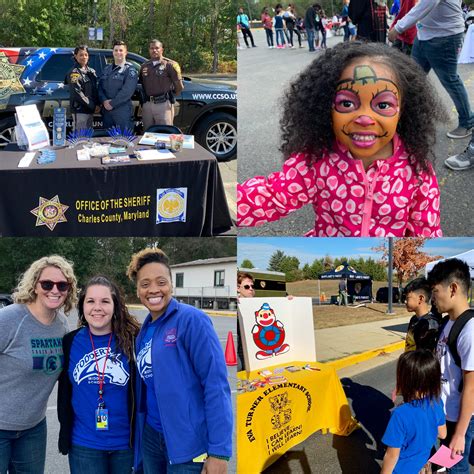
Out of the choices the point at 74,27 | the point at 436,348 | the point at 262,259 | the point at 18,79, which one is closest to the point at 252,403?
the point at 262,259

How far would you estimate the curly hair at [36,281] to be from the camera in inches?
86.3

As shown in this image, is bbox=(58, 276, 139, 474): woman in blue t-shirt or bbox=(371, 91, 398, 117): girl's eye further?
bbox=(58, 276, 139, 474): woman in blue t-shirt

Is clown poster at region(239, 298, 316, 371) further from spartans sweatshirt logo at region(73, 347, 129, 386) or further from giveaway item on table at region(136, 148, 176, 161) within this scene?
giveaway item on table at region(136, 148, 176, 161)

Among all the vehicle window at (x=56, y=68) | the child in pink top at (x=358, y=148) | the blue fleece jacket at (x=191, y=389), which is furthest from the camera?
the vehicle window at (x=56, y=68)

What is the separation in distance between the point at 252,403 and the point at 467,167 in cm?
154

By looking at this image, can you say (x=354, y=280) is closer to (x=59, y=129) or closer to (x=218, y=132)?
(x=59, y=129)

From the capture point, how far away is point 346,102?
1.97 meters

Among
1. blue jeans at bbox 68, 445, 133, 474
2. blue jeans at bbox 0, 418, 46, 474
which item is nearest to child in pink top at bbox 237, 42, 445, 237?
blue jeans at bbox 68, 445, 133, 474

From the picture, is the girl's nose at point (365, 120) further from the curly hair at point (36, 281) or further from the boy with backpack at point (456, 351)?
the curly hair at point (36, 281)

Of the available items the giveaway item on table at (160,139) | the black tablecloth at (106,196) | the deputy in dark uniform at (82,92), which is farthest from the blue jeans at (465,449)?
the deputy in dark uniform at (82,92)

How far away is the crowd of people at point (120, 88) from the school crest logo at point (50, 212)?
77.1 inches

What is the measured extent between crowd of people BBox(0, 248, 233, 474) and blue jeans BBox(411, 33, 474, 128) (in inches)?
56.4

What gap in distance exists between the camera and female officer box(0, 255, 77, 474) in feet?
6.94

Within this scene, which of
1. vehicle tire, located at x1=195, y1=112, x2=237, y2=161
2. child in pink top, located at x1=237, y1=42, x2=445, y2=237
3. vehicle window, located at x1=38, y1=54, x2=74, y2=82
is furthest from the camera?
vehicle tire, located at x1=195, y1=112, x2=237, y2=161
